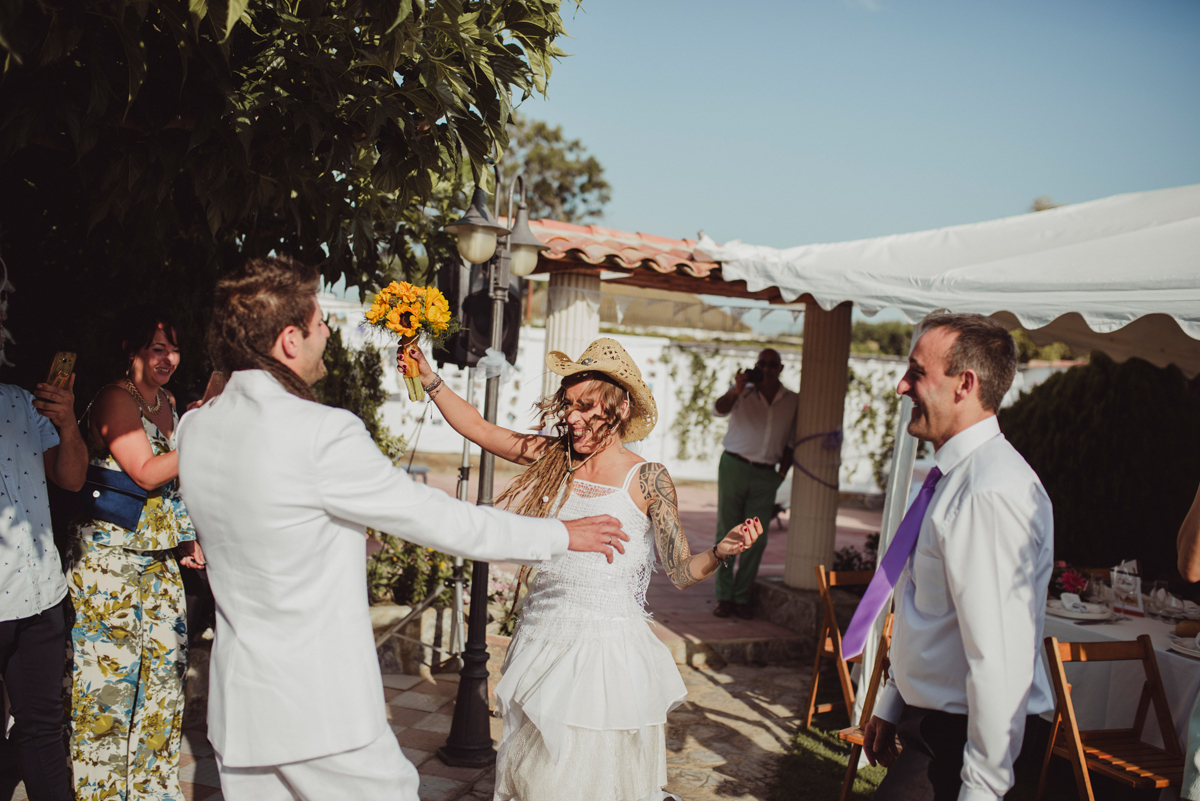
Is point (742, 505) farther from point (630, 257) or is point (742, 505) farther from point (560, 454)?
point (560, 454)

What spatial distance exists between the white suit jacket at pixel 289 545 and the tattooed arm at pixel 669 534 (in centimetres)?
95

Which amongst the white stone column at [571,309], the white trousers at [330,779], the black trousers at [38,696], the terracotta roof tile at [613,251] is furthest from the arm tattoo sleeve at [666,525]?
the white stone column at [571,309]

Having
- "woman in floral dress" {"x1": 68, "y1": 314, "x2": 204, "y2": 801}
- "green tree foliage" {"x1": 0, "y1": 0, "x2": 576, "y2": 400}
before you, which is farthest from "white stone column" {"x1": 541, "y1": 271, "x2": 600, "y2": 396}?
"woman in floral dress" {"x1": 68, "y1": 314, "x2": 204, "y2": 801}

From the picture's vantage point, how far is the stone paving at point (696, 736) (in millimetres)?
3832

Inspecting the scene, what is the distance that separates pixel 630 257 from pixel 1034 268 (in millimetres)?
2475

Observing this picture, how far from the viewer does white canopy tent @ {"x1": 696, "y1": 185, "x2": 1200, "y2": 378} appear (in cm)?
409

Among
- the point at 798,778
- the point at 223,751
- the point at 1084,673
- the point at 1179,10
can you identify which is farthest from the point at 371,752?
the point at 1179,10

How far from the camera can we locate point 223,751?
181cm

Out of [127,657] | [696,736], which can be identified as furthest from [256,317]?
[696,736]

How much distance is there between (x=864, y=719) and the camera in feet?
13.3

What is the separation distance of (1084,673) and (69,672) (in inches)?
166

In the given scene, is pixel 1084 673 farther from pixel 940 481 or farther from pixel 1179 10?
pixel 1179 10

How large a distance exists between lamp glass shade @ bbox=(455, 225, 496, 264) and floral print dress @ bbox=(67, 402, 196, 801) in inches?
67.1

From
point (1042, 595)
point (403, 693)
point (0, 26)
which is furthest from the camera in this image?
point (403, 693)
